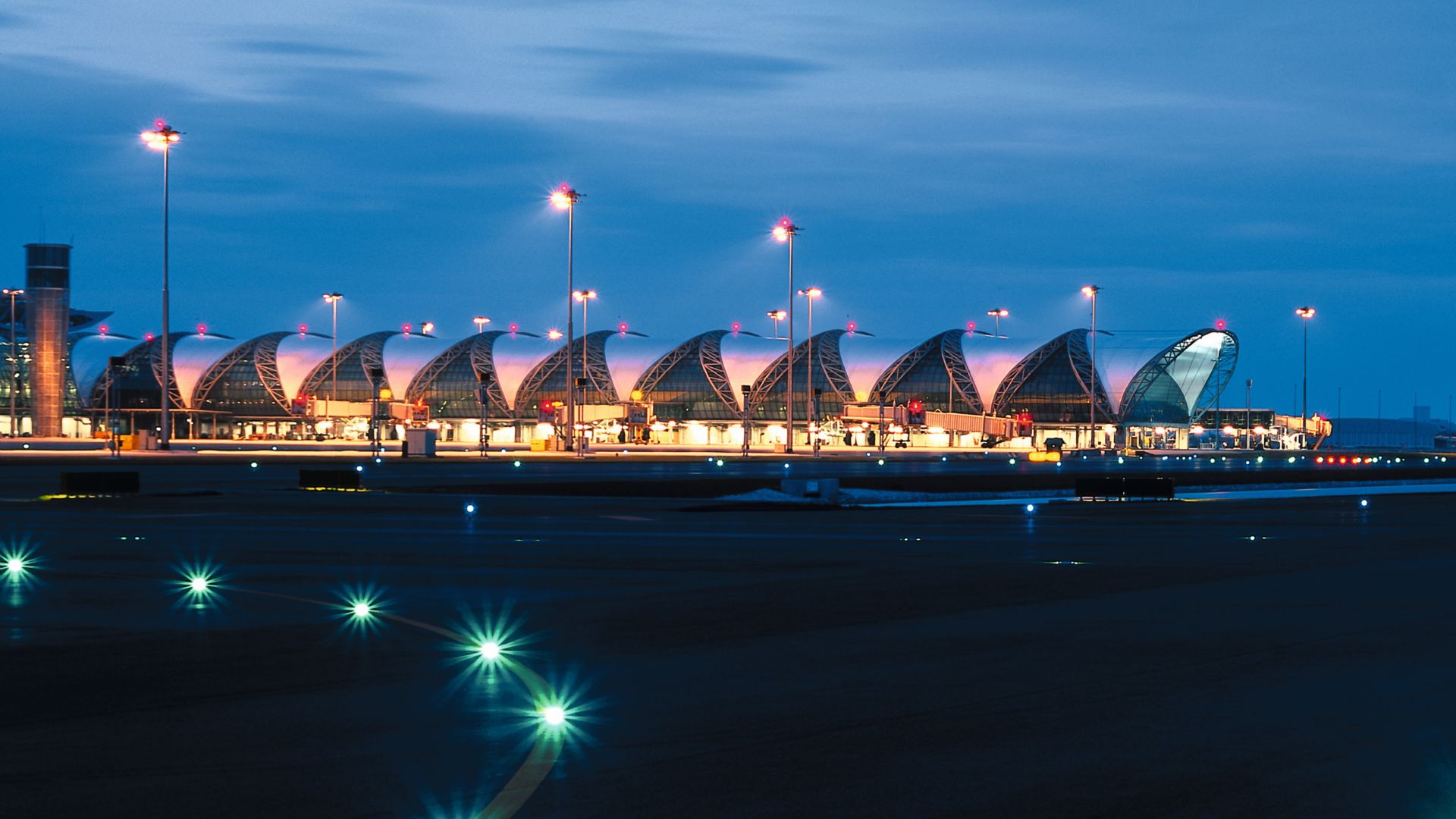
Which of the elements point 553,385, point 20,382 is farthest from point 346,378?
point 20,382

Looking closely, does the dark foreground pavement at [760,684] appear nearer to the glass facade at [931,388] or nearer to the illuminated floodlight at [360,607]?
the illuminated floodlight at [360,607]

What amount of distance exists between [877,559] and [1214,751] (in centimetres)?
1402

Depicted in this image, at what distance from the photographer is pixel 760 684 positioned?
12828mm

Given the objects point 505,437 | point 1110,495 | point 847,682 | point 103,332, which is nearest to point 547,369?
point 505,437

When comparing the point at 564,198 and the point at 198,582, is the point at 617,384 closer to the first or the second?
the point at 564,198

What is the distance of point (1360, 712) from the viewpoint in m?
11.6

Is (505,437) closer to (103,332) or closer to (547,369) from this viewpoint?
(547,369)

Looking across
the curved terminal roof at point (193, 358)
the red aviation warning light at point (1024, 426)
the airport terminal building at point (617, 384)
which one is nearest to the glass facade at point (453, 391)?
the airport terminal building at point (617, 384)

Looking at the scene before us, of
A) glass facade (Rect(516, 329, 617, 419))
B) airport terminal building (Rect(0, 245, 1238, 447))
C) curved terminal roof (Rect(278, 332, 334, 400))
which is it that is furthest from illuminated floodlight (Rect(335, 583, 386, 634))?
curved terminal roof (Rect(278, 332, 334, 400))

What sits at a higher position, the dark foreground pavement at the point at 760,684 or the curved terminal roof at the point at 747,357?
the curved terminal roof at the point at 747,357

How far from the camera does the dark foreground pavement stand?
9156mm

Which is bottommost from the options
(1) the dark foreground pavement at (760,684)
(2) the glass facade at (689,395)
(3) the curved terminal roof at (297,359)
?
(1) the dark foreground pavement at (760,684)

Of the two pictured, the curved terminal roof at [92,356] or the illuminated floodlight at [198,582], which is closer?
the illuminated floodlight at [198,582]

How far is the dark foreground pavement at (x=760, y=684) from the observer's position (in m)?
9.16
